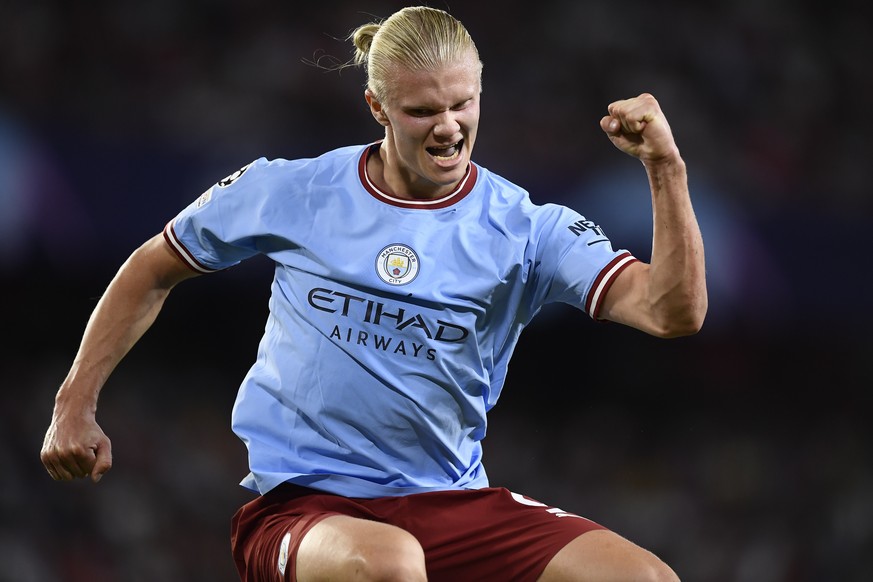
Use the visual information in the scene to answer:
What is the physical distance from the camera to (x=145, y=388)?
6.52m

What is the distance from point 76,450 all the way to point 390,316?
2.72 feet

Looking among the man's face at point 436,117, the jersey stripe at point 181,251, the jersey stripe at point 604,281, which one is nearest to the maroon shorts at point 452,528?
the jersey stripe at point 604,281

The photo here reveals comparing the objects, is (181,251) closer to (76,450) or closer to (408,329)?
(76,450)

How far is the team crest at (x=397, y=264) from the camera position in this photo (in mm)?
2836

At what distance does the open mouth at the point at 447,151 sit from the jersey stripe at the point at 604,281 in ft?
1.51

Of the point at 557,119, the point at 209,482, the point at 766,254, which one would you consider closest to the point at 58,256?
the point at 209,482

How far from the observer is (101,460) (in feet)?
9.45

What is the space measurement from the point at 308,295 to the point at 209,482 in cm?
376

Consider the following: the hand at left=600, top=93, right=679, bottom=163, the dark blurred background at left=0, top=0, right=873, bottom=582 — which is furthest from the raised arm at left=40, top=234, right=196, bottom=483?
the dark blurred background at left=0, top=0, right=873, bottom=582

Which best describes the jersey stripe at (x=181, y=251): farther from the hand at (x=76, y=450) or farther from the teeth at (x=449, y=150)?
the teeth at (x=449, y=150)

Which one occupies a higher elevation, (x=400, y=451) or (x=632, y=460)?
(x=400, y=451)

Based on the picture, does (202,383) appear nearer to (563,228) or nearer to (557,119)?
(557,119)

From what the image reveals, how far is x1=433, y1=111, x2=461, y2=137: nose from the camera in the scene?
2840 millimetres

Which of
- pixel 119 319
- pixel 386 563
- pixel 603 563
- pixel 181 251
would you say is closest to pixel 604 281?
pixel 603 563
